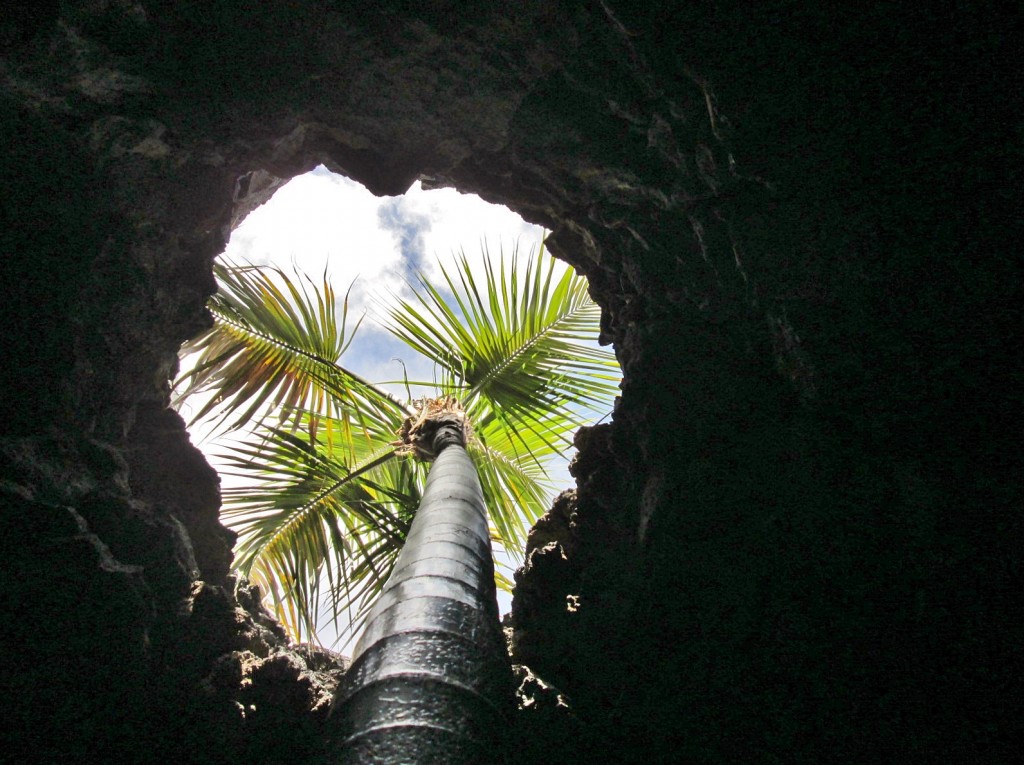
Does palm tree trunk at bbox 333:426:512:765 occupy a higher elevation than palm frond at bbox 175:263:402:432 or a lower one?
lower

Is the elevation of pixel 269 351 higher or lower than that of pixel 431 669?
higher

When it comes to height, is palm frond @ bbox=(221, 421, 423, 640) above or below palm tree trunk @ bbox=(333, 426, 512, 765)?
above

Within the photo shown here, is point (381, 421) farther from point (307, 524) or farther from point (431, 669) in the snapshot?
point (431, 669)

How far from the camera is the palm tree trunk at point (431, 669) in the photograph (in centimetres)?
118

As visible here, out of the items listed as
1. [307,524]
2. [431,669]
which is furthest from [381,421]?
[431,669]

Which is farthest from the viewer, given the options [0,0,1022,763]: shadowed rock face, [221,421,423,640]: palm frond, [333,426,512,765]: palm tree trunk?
[221,421,423,640]: palm frond

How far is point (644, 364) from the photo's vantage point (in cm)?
200

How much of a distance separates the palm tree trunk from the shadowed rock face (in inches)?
14.2

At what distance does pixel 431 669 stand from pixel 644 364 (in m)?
1.18

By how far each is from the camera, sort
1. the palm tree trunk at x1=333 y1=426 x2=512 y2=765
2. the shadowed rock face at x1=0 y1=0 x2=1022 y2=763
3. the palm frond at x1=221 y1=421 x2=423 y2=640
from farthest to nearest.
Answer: the palm frond at x1=221 y1=421 x2=423 y2=640 → the shadowed rock face at x1=0 y1=0 x2=1022 y2=763 → the palm tree trunk at x1=333 y1=426 x2=512 y2=765

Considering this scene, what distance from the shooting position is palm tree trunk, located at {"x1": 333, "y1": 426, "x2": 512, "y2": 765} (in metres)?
1.18

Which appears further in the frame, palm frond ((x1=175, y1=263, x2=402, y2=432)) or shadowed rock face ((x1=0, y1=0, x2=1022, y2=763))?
palm frond ((x1=175, y1=263, x2=402, y2=432))

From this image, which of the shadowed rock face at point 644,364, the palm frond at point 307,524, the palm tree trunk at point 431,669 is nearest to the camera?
the palm tree trunk at point 431,669

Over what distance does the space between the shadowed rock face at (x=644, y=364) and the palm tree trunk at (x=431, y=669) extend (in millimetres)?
361
